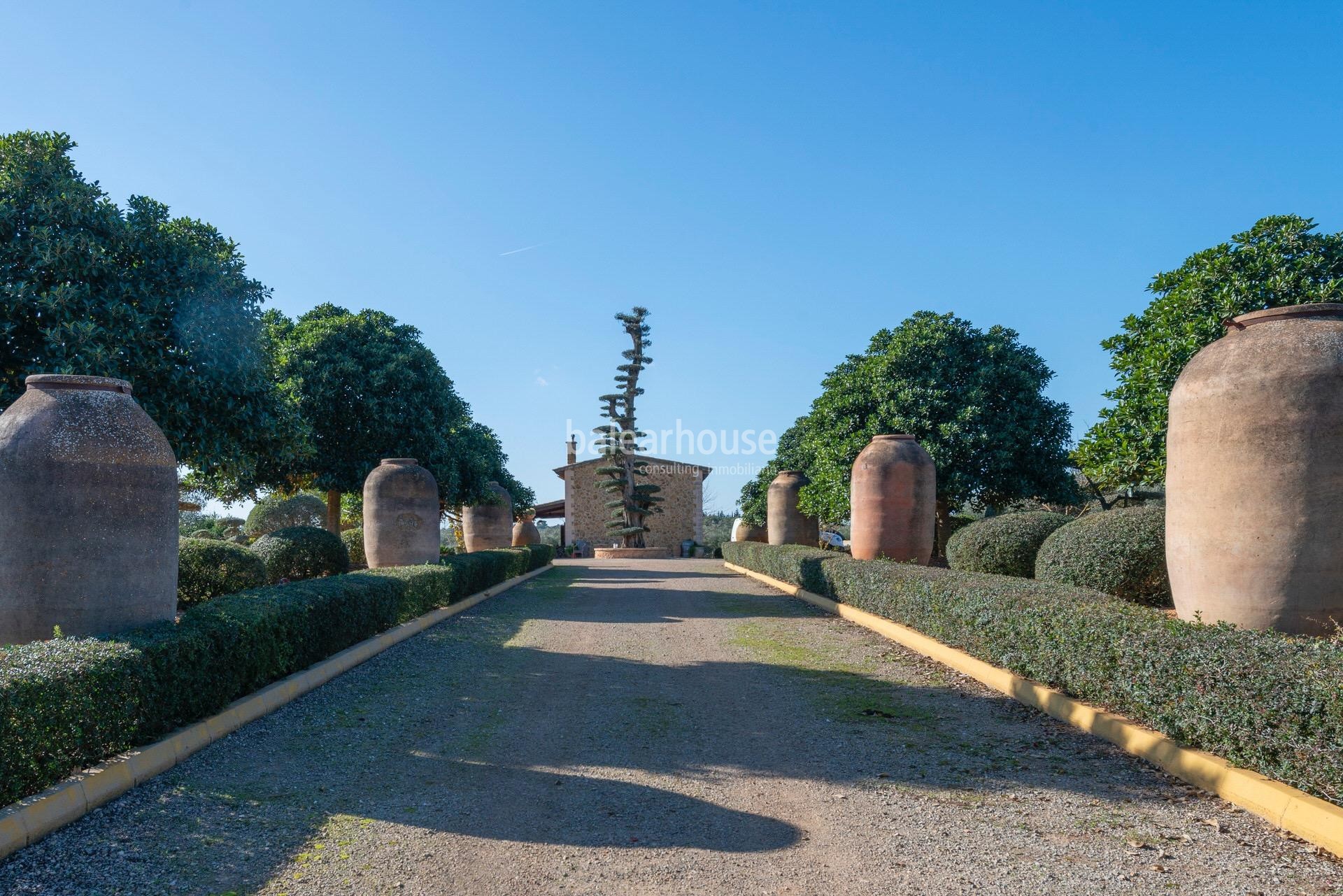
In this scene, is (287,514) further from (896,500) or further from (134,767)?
(134,767)

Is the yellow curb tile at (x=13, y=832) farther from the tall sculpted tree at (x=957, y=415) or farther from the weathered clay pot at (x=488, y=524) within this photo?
the weathered clay pot at (x=488, y=524)

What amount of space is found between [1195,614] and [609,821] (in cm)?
436

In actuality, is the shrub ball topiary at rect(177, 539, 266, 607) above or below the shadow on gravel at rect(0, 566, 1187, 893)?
above

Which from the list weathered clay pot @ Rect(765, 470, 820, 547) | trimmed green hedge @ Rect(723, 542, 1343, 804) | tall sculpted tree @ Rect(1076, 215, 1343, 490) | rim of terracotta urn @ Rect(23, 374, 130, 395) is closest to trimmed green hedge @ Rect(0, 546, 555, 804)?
rim of terracotta urn @ Rect(23, 374, 130, 395)

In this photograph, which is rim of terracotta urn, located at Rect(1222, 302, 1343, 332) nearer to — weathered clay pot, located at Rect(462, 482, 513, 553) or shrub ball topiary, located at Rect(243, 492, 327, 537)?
weathered clay pot, located at Rect(462, 482, 513, 553)

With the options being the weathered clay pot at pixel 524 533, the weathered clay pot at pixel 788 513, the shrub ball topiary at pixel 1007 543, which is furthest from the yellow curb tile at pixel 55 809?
the weathered clay pot at pixel 524 533

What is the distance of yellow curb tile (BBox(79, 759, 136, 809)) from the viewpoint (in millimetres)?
4195

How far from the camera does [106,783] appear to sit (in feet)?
14.2

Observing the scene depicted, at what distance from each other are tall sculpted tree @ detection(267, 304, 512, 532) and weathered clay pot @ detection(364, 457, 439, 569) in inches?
79.3

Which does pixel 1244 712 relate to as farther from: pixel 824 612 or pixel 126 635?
pixel 824 612

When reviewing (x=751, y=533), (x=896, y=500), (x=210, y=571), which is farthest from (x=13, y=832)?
(x=751, y=533)

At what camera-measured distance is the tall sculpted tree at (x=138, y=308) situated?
7.50m

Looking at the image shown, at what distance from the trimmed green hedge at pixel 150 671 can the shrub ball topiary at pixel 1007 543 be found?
9.17m

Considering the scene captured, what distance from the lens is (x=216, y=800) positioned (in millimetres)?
4418
